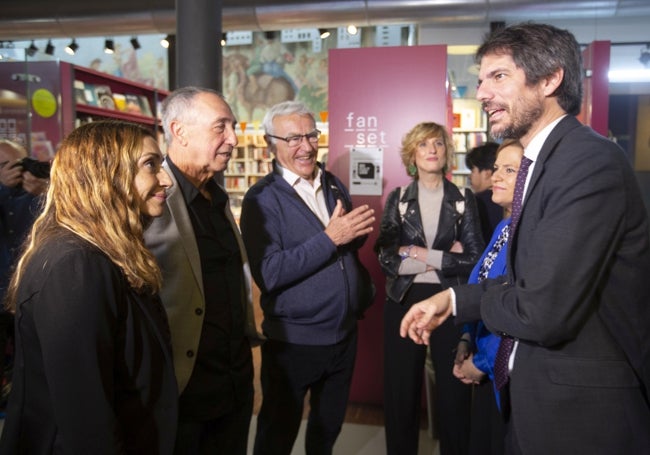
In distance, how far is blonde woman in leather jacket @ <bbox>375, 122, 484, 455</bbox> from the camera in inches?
110

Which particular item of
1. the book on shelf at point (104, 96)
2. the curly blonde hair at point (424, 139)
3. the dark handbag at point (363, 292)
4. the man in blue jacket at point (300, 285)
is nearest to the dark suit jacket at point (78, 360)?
the man in blue jacket at point (300, 285)

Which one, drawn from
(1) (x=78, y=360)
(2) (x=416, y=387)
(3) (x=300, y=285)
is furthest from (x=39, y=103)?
(1) (x=78, y=360)

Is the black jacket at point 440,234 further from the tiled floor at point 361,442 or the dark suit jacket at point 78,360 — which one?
the dark suit jacket at point 78,360

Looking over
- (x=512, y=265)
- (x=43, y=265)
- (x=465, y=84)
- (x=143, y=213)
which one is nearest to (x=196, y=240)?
(x=143, y=213)

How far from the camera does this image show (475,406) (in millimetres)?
2133

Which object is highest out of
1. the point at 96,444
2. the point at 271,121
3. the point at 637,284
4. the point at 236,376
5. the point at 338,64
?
the point at 338,64

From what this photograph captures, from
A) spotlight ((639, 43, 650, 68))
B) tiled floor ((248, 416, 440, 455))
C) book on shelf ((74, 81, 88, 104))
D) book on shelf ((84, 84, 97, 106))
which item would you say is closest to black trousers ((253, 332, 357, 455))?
tiled floor ((248, 416, 440, 455))

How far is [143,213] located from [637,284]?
1268 millimetres

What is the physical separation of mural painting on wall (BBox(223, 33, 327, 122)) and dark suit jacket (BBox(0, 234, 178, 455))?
42.0ft

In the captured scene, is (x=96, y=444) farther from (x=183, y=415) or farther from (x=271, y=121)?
(x=271, y=121)

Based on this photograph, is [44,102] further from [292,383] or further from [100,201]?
[100,201]

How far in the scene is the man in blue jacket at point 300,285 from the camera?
2318 millimetres

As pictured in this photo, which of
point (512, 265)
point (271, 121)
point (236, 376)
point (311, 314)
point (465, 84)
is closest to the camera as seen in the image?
point (512, 265)

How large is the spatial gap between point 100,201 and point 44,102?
18.4 ft
